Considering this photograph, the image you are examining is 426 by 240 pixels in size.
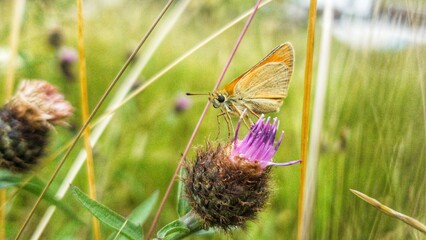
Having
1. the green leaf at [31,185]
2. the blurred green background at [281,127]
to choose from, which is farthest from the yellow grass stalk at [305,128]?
the green leaf at [31,185]

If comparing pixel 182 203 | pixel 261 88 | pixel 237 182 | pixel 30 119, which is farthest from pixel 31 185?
pixel 261 88

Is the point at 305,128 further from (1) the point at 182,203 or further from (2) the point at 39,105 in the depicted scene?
(2) the point at 39,105

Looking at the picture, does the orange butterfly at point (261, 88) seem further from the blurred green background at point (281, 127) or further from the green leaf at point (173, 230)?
the green leaf at point (173, 230)

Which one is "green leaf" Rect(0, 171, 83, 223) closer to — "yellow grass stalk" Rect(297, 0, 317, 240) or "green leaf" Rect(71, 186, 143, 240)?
"green leaf" Rect(71, 186, 143, 240)

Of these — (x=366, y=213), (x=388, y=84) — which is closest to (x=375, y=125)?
(x=388, y=84)

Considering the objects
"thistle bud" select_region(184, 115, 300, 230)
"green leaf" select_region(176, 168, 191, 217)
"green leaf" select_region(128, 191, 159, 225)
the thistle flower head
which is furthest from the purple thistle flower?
the thistle flower head
